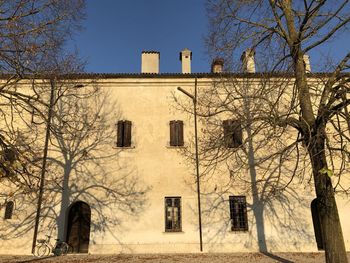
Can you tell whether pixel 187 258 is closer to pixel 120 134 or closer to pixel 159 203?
pixel 159 203

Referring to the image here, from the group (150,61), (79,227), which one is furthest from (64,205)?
(150,61)

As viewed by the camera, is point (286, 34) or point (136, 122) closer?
point (286, 34)

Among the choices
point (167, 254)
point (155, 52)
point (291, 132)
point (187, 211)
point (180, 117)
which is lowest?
point (167, 254)

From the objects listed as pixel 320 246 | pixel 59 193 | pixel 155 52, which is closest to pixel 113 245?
pixel 59 193

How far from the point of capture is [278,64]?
339 inches

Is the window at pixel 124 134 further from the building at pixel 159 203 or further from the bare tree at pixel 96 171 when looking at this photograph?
the bare tree at pixel 96 171

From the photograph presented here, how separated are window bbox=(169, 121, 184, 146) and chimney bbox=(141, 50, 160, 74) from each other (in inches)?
145

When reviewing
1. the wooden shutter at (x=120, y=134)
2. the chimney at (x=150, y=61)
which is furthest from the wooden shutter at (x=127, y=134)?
the chimney at (x=150, y=61)

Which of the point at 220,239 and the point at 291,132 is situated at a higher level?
the point at 291,132

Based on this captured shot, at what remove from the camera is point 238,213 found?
13.5 meters

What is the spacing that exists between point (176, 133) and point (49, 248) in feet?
24.9

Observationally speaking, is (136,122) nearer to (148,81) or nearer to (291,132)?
(148,81)

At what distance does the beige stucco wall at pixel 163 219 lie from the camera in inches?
511

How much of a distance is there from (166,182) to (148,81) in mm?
5328
